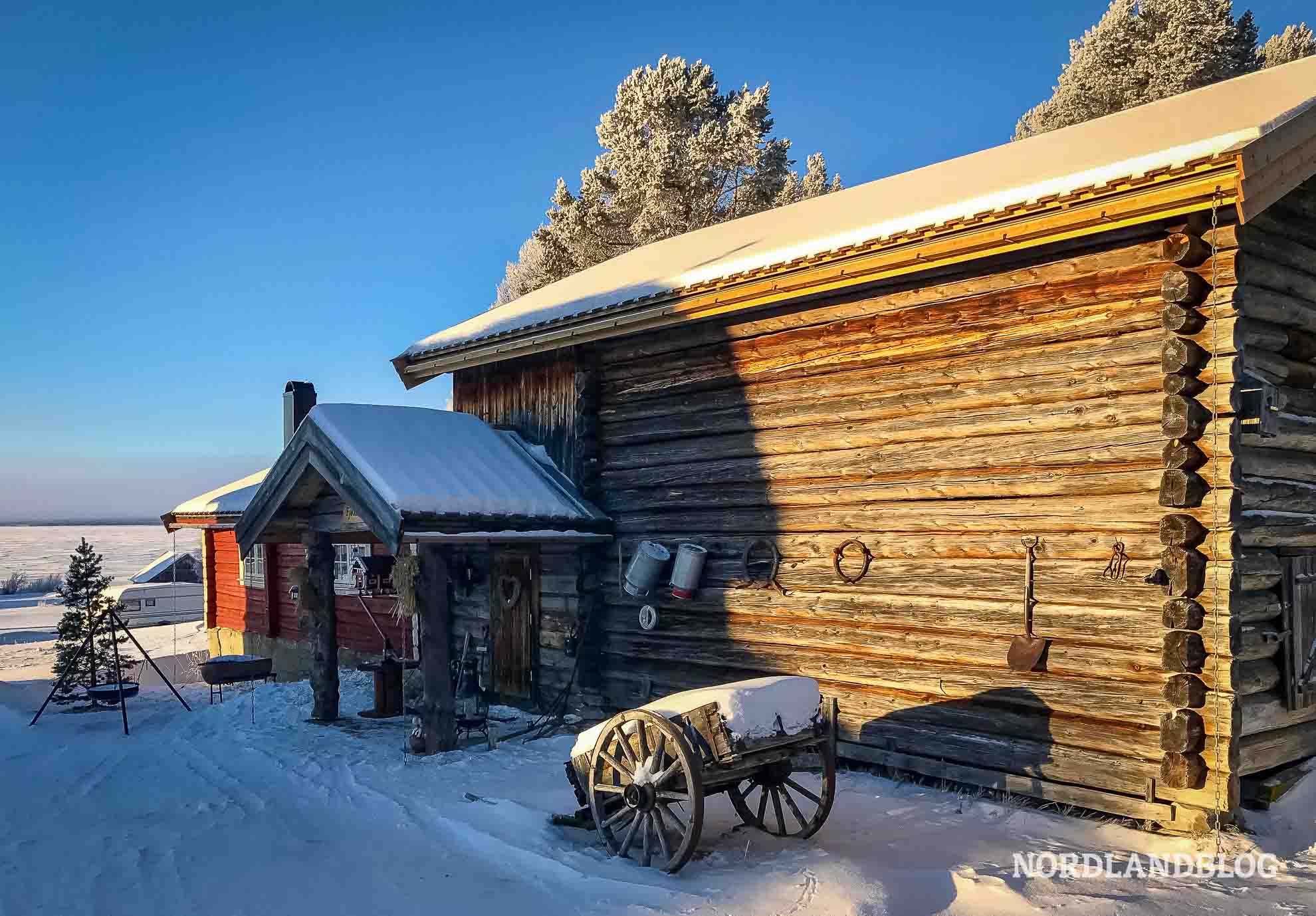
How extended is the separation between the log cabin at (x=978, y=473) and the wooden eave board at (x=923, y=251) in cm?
3

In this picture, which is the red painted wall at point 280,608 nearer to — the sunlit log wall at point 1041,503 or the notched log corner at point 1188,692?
the sunlit log wall at point 1041,503

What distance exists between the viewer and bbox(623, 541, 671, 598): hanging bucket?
10828 millimetres

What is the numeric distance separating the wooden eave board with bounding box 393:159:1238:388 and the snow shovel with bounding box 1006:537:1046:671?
8.21ft

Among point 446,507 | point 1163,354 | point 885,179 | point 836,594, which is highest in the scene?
point 885,179

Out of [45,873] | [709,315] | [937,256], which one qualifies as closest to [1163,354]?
[937,256]

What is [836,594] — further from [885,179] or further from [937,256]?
[885,179]

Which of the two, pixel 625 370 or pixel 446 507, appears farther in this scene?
pixel 625 370

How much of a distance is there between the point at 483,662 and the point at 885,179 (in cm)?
901

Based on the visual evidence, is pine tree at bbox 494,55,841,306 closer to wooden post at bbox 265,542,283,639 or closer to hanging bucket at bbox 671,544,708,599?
wooden post at bbox 265,542,283,639

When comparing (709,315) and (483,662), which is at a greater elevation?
(709,315)

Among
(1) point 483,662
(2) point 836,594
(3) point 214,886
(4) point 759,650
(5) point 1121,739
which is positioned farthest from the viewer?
(1) point 483,662

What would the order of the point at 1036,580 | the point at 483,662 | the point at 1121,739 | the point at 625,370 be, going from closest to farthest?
the point at 1121,739
the point at 1036,580
the point at 625,370
the point at 483,662

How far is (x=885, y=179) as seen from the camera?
549 inches

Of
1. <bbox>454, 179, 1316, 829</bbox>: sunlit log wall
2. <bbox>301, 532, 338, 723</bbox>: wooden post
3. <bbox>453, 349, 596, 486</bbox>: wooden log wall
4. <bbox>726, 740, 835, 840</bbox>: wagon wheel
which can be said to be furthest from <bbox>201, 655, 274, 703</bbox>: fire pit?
<bbox>726, 740, 835, 840</bbox>: wagon wheel
